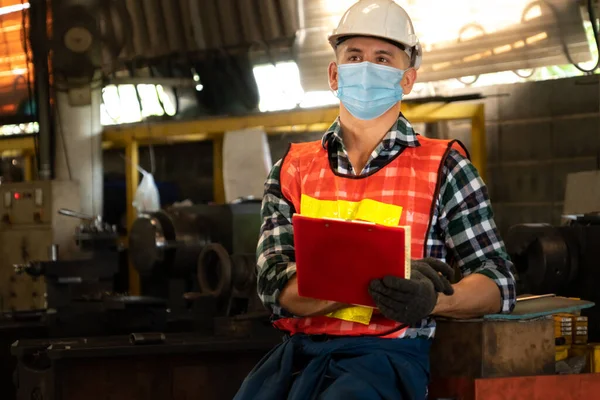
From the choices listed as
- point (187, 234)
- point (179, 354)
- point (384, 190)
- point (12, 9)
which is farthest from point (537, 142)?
point (12, 9)

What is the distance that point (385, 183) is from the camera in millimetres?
1980

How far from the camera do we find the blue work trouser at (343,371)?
1.83 metres

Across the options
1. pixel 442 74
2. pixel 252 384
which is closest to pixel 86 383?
pixel 252 384

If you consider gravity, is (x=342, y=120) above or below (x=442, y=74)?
below

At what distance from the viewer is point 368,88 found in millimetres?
2057

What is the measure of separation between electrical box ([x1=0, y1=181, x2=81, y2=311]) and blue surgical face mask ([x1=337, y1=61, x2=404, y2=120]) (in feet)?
12.6

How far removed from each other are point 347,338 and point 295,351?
0.44 feet

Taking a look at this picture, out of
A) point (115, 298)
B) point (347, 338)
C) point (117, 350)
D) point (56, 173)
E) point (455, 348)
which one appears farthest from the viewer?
point (56, 173)

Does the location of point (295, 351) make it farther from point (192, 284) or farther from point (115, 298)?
point (192, 284)

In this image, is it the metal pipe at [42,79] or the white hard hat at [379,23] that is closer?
the white hard hat at [379,23]

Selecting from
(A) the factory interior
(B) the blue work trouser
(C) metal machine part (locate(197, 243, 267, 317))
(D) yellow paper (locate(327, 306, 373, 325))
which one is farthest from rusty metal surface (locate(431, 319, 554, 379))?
→ (C) metal machine part (locate(197, 243, 267, 317))

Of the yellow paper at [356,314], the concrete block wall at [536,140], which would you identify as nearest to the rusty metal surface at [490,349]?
the yellow paper at [356,314]

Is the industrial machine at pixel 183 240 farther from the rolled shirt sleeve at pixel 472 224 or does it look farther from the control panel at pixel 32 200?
the rolled shirt sleeve at pixel 472 224

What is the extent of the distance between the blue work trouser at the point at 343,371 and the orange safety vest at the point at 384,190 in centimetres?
3
